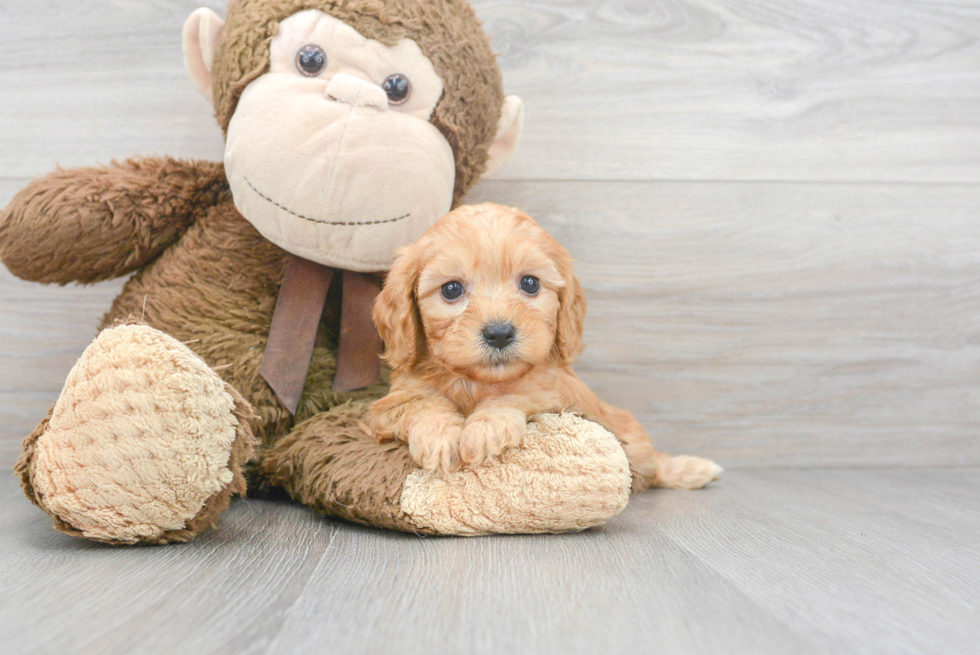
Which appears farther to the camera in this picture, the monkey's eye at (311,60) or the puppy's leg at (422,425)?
the monkey's eye at (311,60)

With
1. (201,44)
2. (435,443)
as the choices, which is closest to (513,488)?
(435,443)

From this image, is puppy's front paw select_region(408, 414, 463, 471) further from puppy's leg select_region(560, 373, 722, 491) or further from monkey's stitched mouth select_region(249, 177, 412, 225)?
monkey's stitched mouth select_region(249, 177, 412, 225)

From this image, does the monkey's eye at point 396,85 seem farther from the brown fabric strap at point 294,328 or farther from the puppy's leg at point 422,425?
the puppy's leg at point 422,425

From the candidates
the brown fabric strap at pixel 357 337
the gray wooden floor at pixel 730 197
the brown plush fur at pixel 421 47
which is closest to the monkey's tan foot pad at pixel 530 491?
the brown fabric strap at pixel 357 337

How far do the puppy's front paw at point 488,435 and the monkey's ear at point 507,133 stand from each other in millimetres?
629

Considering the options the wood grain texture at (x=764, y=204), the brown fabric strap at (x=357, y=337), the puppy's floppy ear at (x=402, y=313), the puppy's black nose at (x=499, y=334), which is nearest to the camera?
the puppy's black nose at (x=499, y=334)

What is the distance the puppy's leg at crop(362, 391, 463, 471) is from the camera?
1109 mm

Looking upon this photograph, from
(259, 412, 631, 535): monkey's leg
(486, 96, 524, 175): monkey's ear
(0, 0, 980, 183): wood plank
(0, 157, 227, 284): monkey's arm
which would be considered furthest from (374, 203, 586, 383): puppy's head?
(0, 0, 980, 183): wood plank

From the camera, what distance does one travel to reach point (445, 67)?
135 cm

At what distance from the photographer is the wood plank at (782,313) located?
6.00 ft

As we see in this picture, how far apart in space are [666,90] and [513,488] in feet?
3.83

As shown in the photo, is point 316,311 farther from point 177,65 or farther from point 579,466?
point 177,65

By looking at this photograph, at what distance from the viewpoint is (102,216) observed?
1.36m

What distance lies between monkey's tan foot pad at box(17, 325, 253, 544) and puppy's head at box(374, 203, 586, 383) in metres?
0.32
